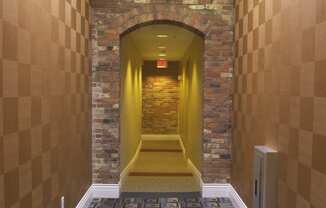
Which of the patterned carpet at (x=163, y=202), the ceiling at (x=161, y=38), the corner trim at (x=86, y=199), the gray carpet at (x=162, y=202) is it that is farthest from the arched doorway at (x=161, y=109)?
the corner trim at (x=86, y=199)

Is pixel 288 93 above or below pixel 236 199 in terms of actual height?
above

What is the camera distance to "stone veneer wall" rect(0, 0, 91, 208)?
7.70ft

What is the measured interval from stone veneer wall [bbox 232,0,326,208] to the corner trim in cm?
199

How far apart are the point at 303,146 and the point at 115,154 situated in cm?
320

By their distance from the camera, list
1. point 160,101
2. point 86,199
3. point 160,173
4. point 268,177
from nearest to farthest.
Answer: point 268,177, point 86,199, point 160,173, point 160,101

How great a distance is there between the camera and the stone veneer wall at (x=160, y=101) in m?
13.9

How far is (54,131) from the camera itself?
11.1 feet

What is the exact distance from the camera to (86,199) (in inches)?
191

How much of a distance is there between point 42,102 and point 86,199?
220 centimetres

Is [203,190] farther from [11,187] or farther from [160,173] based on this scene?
[11,187]

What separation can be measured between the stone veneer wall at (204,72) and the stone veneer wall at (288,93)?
726 millimetres

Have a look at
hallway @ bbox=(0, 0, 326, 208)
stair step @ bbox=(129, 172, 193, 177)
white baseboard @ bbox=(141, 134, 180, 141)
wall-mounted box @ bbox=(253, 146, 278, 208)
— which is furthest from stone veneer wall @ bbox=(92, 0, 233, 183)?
white baseboard @ bbox=(141, 134, 180, 141)

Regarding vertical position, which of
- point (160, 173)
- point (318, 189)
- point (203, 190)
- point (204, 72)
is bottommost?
point (160, 173)

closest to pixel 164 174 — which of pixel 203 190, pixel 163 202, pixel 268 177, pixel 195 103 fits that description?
pixel 195 103
